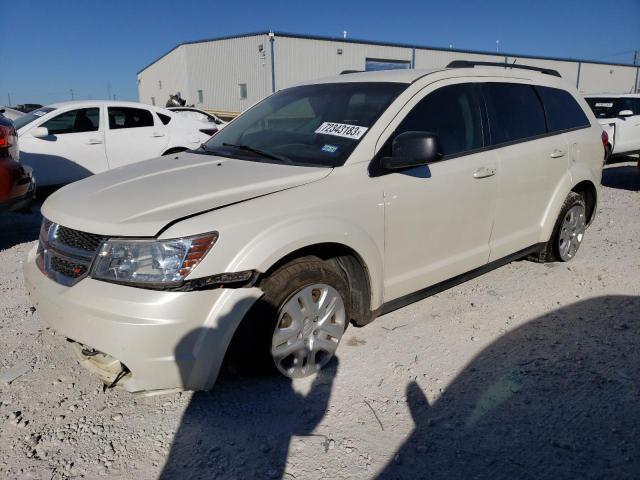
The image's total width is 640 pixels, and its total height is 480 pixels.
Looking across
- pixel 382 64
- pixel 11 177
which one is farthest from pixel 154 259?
pixel 382 64

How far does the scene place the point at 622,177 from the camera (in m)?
10.3

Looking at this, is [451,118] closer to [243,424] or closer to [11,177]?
[243,424]

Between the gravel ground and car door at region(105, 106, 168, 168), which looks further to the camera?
car door at region(105, 106, 168, 168)

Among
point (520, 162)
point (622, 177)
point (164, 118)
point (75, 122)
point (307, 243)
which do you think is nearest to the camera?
point (307, 243)

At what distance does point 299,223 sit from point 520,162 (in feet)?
6.96

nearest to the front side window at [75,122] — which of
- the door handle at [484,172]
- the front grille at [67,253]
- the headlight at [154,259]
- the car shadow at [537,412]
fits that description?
the front grille at [67,253]

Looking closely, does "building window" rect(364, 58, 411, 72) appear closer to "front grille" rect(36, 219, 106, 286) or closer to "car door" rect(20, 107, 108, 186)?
"car door" rect(20, 107, 108, 186)

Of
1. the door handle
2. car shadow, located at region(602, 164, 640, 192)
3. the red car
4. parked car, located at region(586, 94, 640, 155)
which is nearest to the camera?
the door handle

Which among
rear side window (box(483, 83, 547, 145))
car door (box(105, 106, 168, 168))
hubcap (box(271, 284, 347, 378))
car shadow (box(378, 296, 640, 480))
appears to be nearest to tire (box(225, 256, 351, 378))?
hubcap (box(271, 284, 347, 378))

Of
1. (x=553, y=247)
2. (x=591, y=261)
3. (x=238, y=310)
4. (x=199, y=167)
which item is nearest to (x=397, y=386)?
(x=238, y=310)

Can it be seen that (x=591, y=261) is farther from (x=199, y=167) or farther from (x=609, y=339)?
(x=199, y=167)

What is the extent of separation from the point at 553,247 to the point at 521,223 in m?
0.87

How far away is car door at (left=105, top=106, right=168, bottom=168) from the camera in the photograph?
8.13 metres

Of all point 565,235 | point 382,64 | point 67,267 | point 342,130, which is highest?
point 382,64
